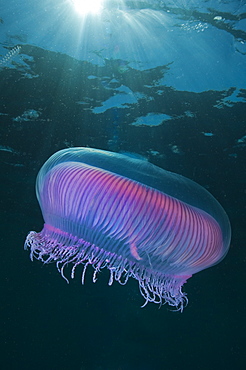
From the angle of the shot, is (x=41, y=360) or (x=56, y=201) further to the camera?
(x=41, y=360)

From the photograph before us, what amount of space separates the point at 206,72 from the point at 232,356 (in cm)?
2183

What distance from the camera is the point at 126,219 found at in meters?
2.57

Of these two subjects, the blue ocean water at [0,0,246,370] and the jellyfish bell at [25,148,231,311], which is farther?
the blue ocean water at [0,0,246,370]

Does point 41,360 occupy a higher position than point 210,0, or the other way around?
point 210,0

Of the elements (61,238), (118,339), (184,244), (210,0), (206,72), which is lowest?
Result: (118,339)

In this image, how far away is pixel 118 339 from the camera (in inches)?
759

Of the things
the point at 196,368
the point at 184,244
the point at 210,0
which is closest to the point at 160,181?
the point at 184,244

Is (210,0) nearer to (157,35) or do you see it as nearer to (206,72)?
(157,35)

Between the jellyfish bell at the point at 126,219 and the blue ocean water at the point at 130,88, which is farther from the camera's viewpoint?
the blue ocean water at the point at 130,88

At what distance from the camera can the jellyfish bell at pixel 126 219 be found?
2.60 meters

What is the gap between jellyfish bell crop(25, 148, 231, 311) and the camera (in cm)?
260

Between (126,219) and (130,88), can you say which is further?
(130,88)

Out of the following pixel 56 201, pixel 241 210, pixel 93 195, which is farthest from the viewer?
pixel 241 210

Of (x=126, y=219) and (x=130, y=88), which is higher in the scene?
(x=130, y=88)
